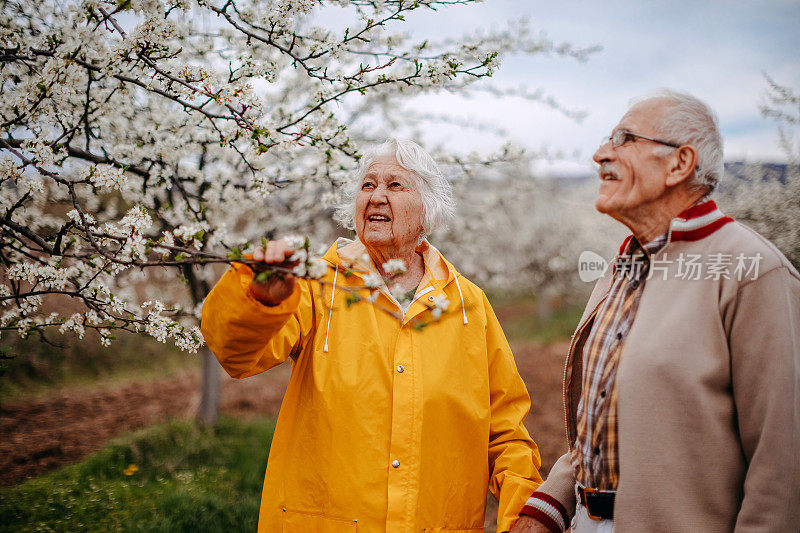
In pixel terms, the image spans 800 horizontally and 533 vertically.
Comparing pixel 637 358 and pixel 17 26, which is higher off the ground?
pixel 17 26

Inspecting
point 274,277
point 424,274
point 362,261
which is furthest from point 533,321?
point 274,277

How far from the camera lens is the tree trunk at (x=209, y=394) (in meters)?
5.71

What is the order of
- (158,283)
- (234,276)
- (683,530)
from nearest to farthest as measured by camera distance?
(683,530) < (234,276) < (158,283)

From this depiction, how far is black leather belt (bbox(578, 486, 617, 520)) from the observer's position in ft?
5.22

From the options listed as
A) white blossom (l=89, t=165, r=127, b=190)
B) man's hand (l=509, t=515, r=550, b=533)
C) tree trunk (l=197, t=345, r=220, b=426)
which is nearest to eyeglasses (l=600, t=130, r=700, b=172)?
man's hand (l=509, t=515, r=550, b=533)

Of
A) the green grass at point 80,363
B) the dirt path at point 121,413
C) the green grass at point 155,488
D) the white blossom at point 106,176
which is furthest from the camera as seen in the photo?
the green grass at point 80,363

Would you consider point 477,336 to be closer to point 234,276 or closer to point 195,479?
point 234,276

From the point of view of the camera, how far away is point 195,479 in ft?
14.0

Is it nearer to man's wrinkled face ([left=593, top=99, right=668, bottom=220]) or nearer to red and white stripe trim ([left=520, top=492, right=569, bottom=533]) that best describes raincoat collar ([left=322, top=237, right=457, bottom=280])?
man's wrinkled face ([left=593, top=99, right=668, bottom=220])

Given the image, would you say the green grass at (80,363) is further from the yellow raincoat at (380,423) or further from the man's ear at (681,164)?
the man's ear at (681,164)

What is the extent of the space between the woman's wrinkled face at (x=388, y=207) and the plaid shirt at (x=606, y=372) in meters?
0.84

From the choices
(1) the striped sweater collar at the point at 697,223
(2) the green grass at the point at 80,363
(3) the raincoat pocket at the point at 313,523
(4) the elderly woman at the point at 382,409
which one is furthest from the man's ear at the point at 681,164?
(2) the green grass at the point at 80,363

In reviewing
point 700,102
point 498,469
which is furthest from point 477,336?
point 700,102

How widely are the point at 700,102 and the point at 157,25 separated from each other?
203cm
